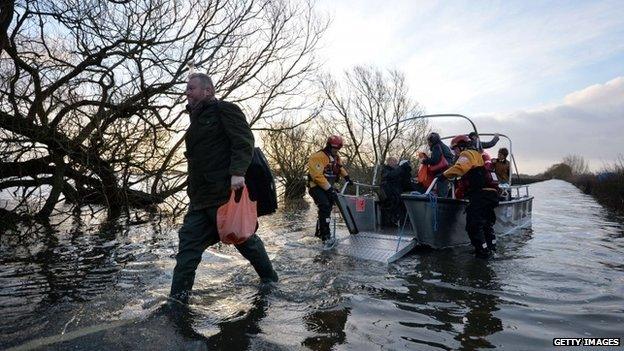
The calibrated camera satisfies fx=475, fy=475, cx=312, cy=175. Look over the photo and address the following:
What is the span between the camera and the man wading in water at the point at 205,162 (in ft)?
13.3

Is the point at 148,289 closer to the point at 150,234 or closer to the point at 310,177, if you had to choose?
the point at 310,177

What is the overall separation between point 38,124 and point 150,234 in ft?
9.46

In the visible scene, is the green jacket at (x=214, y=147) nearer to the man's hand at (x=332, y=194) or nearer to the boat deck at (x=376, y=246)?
the boat deck at (x=376, y=246)

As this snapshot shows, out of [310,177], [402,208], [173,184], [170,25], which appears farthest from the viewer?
[173,184]

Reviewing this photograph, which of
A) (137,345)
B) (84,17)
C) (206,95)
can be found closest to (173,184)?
(84,17)

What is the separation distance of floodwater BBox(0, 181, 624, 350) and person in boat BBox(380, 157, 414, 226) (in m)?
1.70

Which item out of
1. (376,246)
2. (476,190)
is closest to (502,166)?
(476,190)

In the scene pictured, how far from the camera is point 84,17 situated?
863 centimetres

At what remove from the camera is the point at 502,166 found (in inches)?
452

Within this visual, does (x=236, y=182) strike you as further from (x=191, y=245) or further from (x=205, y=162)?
(x=191, y=245)

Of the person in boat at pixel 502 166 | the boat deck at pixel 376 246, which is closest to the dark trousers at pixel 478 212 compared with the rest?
the boat deck at pixel 376 246

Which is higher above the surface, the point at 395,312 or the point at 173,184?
the point at 173,184

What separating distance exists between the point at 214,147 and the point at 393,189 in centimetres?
562

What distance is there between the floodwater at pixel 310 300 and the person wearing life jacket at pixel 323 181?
80cm
